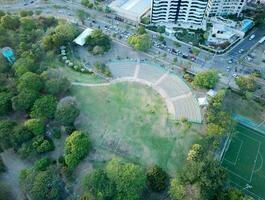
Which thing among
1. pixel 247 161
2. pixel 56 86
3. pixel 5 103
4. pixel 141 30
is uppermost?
pixel 141 30

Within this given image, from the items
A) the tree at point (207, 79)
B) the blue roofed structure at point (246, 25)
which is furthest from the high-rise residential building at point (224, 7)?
the tree at point (207, 79)

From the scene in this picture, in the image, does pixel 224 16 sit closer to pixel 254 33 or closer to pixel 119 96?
pixel 254 33

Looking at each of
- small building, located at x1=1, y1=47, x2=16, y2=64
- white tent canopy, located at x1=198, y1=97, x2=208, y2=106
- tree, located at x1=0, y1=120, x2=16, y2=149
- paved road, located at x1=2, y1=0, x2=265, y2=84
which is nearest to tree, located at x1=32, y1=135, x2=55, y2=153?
tree, located at x1=0, y1=120, x2=16, y2=149

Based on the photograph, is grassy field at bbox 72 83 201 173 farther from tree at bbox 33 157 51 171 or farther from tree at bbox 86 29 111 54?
tree at bbox 86 29 111 54

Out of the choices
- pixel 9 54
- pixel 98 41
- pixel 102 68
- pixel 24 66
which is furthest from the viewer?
pixel 98 41

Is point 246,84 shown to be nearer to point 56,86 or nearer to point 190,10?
point 190,10

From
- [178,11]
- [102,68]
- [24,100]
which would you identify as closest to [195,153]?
[102,68]
